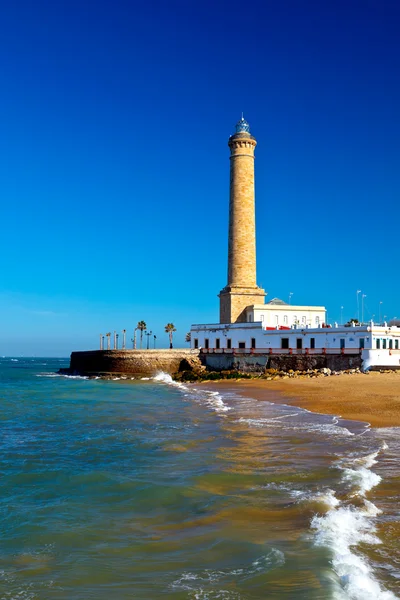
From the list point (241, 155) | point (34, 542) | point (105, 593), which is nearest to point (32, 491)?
point (34, 542)

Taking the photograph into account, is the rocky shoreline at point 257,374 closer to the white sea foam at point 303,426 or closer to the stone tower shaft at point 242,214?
the stone tower shaft at point 242,214

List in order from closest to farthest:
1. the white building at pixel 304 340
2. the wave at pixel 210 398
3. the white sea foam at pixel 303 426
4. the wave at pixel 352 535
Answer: the wave at pixel 352 535
the white sea foam at pixel 303 426
the wave at pixel 210 398
the white building at pixel 304 340

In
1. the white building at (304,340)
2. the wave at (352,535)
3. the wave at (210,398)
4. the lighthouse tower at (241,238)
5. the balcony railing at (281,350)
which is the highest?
the lighthouse tower at (241,238)

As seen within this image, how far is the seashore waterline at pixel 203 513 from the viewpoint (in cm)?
678

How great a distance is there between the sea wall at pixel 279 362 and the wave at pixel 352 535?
103 feet

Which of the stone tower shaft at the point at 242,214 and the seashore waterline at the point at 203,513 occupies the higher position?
the stone tower shaft at the point at 242,214

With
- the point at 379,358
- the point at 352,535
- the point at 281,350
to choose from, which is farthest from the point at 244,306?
the point at 352,535

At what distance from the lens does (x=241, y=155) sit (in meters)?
53.5

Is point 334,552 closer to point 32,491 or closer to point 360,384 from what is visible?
point 32,491

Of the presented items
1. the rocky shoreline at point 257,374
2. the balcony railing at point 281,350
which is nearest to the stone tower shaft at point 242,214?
the balcony railing at point 281,350

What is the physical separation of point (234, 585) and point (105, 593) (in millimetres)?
1384

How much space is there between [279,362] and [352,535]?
3824 centimetres

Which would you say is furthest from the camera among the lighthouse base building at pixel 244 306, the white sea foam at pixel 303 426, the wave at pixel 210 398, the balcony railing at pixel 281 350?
the lighthouse base building at pixel 244 306

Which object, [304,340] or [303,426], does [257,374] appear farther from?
[303,426]
